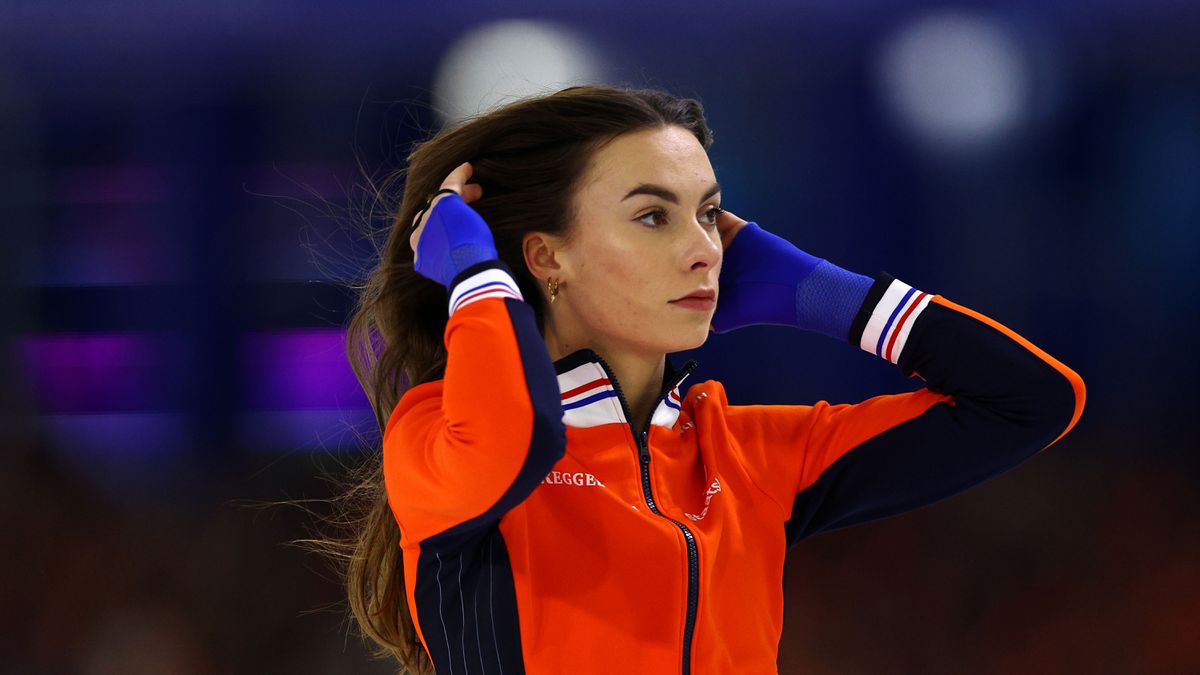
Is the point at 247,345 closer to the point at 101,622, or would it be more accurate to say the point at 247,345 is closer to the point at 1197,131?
the point at 101,622

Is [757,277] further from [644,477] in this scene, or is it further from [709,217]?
[644,477]

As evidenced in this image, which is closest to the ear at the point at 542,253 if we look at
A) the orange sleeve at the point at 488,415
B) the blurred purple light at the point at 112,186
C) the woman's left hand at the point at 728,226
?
the orange sleeve at the point at 488,415

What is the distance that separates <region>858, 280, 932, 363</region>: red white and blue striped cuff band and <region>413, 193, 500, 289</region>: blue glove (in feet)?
2.06

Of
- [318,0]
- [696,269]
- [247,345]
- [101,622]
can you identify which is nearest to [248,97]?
[318,0]

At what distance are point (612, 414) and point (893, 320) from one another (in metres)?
0.48

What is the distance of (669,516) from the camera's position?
5.35 ft

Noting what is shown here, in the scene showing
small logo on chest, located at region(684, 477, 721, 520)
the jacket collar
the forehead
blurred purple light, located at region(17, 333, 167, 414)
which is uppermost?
the forehead

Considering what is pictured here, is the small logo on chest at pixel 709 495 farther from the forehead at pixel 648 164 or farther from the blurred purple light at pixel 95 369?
the blurred purple light at pixel 95 369

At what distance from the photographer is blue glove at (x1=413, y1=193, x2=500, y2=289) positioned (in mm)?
1509

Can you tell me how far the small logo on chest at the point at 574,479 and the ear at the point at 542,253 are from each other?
31 centimetres

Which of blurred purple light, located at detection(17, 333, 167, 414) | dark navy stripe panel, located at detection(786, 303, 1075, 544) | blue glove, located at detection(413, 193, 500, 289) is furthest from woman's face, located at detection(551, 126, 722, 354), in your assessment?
blurred purple light, located at detection(17, 333, 167, 414)

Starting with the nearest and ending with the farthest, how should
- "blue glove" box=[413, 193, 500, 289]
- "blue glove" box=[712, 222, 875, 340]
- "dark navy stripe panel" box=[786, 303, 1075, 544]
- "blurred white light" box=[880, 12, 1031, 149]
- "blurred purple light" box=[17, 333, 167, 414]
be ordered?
"blue glove" box=[413, 193, 500, 289] → "dark navy stripe panel" box=[786, 303, 1075, 544] → "blue glove" box=[712, 222, 875, 340] → "blurred purple light" box=[17, 333, 167, 414] → "blurred white light" box=[880, 12, 1031, 149]

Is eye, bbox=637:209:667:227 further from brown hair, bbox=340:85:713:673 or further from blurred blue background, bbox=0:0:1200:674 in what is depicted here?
blurred blue background, bbox=0:0:1200:674

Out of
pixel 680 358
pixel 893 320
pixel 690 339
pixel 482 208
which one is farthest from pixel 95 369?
pixel 893 320
